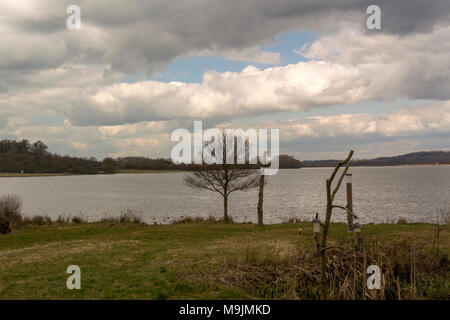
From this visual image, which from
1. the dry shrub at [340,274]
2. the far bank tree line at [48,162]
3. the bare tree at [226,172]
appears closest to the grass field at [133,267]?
the dry shrub at [340,274]

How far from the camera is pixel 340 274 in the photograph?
824 centimetres

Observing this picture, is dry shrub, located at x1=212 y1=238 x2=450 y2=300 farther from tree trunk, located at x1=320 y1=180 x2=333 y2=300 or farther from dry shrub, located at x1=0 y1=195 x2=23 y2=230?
dry shrub, located at x1=0 y1=195 x2=23 y2=230

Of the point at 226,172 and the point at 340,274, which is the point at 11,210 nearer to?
the point at 226,172

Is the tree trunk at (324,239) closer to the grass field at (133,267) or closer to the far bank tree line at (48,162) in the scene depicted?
the grass field at (133,267)

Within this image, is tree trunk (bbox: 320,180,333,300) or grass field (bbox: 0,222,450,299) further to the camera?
grass field (bbox: 0,222,450,299)

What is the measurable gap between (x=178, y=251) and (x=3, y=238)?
10.2 metres

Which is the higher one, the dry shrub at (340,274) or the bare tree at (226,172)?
the bare tree at (226,172)

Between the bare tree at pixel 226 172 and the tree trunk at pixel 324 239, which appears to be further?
the bare tree at pixel 226 172

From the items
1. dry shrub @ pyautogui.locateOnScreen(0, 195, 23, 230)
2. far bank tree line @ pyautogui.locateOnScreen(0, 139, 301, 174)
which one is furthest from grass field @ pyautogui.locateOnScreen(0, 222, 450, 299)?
far bank tree line @ pyautogui.locateOnScreen(0, 139, 301, 174)

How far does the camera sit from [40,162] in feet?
438

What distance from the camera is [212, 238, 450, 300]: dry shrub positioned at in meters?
7.66

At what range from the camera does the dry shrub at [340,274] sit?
7.66m
